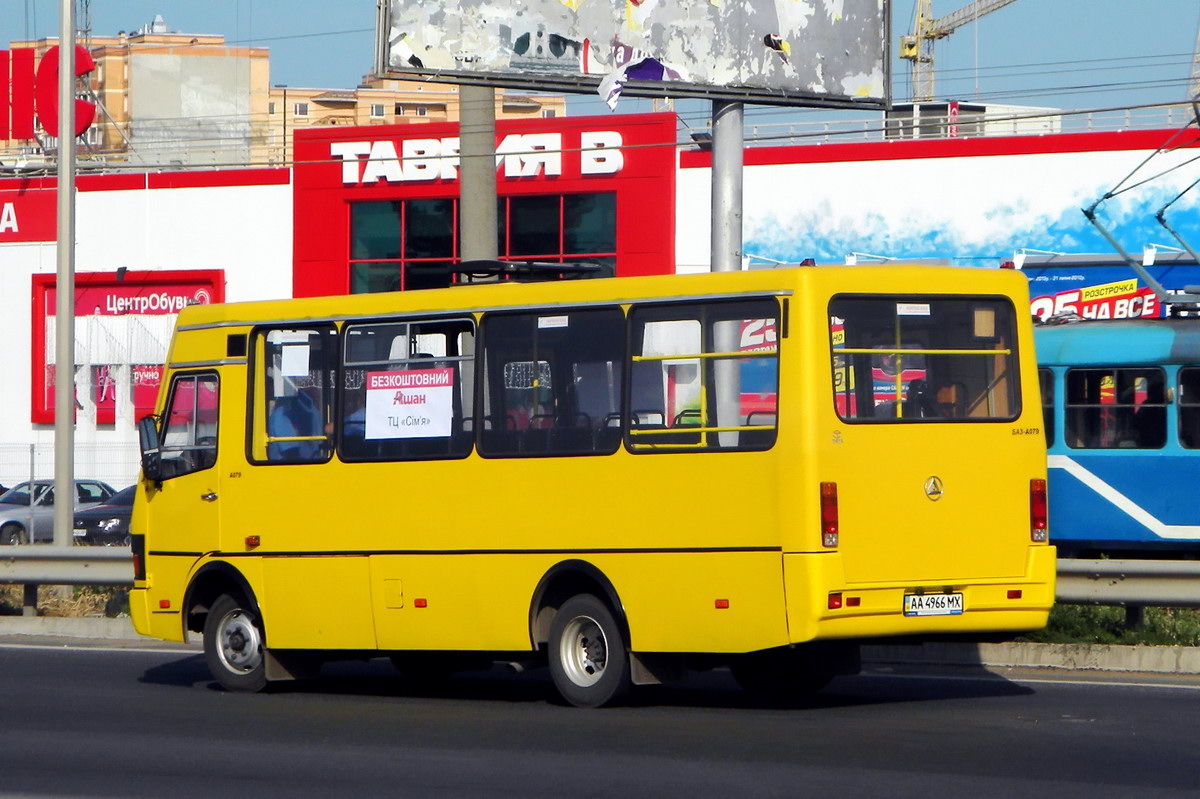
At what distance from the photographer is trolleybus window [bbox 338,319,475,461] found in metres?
12.1

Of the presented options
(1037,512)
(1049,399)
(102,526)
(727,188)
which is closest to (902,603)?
(1037,512)

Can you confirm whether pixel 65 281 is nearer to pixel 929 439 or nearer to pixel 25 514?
pixel 929 439

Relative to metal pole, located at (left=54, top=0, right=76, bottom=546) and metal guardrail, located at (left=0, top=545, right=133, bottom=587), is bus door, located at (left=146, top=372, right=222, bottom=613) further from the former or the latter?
metal pole, located at (left=54, top=0, right=76, bottom=546)

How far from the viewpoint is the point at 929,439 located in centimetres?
1086

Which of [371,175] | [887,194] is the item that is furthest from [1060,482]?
[371,175]

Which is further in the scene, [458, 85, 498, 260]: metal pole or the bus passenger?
[458, 85, 498, 260]: metal pole

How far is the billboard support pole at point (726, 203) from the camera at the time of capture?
57.4 ft

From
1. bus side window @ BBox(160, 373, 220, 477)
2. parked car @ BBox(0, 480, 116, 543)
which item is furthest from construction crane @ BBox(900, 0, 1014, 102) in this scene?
bus side window @ BBox(160, 373, 220, 477)

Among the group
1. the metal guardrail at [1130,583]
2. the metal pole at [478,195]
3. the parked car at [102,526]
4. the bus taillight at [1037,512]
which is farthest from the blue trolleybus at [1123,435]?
the parked car at [102,526]

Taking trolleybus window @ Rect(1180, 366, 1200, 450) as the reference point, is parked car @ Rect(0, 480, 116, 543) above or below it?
below

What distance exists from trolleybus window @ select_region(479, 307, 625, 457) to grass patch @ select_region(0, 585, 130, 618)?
783 cm

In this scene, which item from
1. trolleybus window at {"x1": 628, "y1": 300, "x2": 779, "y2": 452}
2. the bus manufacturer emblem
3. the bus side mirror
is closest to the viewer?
trolleybus window at {"x1": 628, "y1": 300, "x2": 779, "y2": 452}

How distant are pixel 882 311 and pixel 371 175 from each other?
31756mm

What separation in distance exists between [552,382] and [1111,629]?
5.36 m
